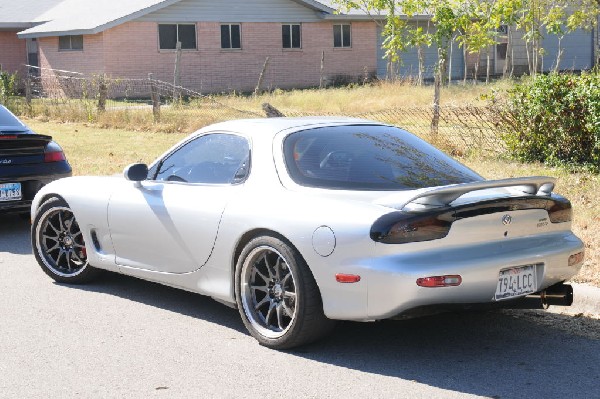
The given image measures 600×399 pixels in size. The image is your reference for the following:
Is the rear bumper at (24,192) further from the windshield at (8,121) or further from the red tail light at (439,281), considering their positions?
the red tail light at (439,281)

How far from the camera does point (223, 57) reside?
3588 centimetres

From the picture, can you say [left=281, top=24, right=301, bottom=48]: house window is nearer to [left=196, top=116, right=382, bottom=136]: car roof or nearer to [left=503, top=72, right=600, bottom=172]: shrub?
[left=503, top=72, right=600, bottom=172]: shrub

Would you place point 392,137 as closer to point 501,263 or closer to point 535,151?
point 501,263

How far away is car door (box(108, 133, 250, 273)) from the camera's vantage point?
248 inches

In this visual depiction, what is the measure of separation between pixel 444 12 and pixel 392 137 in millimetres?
12118

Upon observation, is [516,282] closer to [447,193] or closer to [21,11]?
[447,193]

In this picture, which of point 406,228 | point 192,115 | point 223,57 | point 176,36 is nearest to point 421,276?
point 406,228

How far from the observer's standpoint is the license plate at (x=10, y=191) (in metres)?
9.89

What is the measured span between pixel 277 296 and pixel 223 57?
30.7m

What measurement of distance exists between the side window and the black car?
351 centimetres

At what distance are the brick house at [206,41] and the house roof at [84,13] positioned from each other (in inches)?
2.0

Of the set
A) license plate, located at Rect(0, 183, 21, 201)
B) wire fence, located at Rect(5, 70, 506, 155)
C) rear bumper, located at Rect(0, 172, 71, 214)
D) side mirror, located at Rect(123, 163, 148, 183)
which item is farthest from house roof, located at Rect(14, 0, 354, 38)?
side mirror, located at Rect(123, 163, 148, 183)

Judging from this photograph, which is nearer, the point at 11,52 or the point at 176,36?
the point at 176,36

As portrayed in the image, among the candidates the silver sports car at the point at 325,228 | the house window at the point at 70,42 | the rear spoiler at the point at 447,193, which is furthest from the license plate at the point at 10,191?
the house window at the point at 70,42
